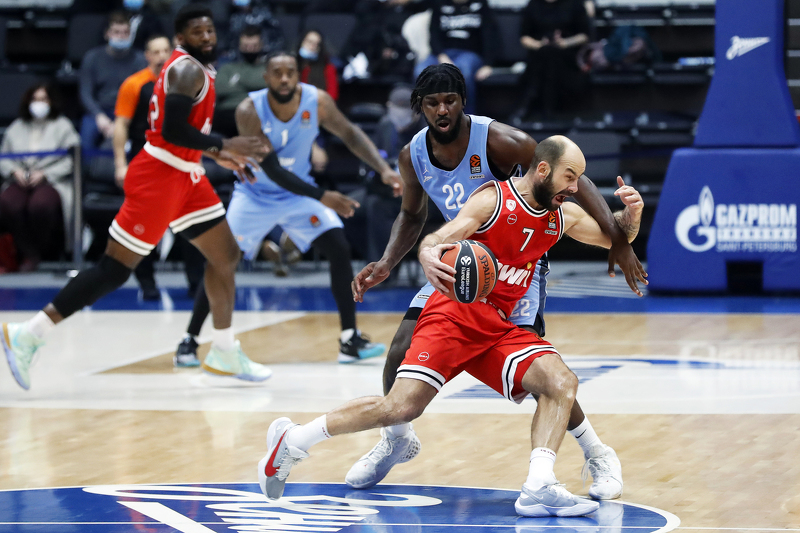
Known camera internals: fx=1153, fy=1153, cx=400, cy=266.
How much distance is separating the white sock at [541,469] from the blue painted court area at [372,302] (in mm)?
5239

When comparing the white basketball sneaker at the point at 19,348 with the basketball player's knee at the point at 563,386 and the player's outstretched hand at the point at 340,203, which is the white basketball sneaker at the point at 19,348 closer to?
the player's outstretched hand at the point at 340,203

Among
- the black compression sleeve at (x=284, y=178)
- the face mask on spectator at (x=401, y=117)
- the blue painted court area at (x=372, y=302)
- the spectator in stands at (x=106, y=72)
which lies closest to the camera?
the black compression sleeve at (x=284, y=178)

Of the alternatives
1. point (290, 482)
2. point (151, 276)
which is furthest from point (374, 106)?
point (290, 482)

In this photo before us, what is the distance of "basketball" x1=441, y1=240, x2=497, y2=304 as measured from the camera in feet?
Result: 12.6

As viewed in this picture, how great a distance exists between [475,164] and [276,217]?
2.83 m

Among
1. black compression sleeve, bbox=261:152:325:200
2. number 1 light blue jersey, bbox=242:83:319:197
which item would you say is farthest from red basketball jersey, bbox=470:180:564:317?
number 1 light blue jersey, bbox=242:83:319:197

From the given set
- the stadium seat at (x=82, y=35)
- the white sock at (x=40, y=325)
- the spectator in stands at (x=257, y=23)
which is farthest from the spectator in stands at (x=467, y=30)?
the white sock at (x=40, y=325)

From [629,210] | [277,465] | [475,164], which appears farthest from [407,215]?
[277,465]

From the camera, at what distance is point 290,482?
174 inches

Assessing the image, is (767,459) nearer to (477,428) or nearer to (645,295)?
(477,428)

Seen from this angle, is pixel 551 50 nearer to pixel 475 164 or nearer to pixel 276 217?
pixel 276 217

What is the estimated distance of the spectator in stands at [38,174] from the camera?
11.7 m

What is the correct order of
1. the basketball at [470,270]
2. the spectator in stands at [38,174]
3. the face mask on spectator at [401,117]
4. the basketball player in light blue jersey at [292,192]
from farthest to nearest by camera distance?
the spectator in stands at [38,174] < the face mask on spectator at [401,117] < the basketball player in light blue jersey at [292,192] < the basketball at [470,270]

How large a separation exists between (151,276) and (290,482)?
19.8 feet
